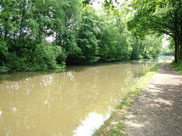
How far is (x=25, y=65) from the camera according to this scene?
15.5 meters

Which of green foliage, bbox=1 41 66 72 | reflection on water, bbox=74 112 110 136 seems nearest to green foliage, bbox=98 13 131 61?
green foliage, bbox=1 41 66 72

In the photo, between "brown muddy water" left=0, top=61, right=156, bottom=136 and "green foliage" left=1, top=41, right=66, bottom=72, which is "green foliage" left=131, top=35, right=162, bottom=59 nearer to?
"green foliage" left=1, top=41, right=66, bottom=72

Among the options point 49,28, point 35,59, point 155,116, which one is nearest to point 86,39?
point 49,28

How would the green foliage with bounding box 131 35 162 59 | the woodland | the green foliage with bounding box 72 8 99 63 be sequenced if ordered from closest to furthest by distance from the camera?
the woodland → the green foliage with bounding box 72 8 99 63 → the green foliage with bounding box 131 35 162 59

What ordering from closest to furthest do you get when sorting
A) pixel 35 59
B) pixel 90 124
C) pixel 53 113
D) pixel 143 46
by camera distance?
pixel 90 124, pixel 53 113, pixel 35 59, pixel 143 46

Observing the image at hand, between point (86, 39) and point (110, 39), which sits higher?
point (110, 39)

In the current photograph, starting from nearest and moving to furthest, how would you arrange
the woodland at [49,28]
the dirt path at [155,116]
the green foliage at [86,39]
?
1. the dirt path at [155,116]
2. the woodland at [49,28]
3. the green foliage at [86,39]

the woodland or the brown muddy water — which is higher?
the woodland

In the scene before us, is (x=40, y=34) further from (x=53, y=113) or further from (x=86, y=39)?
(x=53, y=113)

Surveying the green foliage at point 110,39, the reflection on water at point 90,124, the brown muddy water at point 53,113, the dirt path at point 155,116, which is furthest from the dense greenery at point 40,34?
the reflection on water at point 90,124

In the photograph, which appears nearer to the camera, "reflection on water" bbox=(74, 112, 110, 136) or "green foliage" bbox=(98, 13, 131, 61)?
"reflection on water" bbox=(74, 112, 110, 136)

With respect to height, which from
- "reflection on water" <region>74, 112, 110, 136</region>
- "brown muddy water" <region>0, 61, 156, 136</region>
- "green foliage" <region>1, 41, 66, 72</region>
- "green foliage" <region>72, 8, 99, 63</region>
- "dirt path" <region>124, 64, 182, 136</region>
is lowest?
"reflection on water" <region>74, 112, 110, 136</region>

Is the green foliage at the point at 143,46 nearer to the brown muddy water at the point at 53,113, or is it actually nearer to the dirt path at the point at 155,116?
the dirt path at the point at 155,116

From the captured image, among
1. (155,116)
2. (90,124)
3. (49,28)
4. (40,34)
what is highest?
(49,28)
